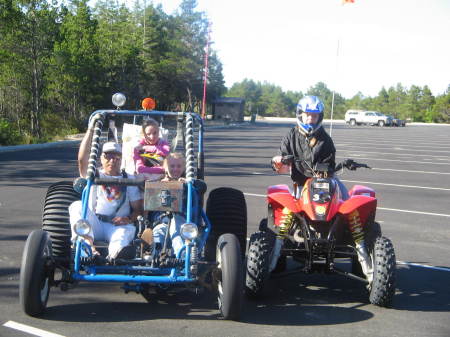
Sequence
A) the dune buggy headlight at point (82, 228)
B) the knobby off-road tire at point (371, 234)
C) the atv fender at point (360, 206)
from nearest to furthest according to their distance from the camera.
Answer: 1. the dune buggy headlight at point (82, 228)
2. the atv fender at point (360, 206)
3. the knobby off-road tire at point (371, 234)

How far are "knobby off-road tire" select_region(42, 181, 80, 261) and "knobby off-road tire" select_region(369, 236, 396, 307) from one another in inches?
101

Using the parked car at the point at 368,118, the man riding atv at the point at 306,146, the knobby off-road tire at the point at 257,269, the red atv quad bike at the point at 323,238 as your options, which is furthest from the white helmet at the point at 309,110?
the parked car at the point at 368,118

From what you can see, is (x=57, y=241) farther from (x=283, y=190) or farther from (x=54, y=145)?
(x=54, y=145)

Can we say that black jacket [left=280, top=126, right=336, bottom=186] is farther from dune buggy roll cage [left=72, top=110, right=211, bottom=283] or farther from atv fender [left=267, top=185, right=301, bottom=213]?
dune buggy roll cage [left=72, top=110, right=211, bottom=283]

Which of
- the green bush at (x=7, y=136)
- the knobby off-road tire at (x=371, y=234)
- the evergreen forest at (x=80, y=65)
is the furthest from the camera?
the evergreen forest at (x=80, y=65)

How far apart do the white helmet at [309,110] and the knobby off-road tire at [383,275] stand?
137 centimetres

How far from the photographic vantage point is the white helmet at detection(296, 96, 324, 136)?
5.78 metres

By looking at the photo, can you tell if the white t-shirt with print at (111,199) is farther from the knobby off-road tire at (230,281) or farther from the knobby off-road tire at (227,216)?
the knobby off-road tire at (230,281)

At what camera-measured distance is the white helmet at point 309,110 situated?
5.78 m

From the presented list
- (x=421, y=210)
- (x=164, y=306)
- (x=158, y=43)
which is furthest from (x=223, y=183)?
(x=158, y=43)

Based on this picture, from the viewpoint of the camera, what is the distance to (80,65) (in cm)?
2878

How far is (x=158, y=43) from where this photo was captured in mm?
49500

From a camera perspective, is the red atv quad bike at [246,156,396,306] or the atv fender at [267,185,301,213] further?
the atv fender at [267,185,301,213]

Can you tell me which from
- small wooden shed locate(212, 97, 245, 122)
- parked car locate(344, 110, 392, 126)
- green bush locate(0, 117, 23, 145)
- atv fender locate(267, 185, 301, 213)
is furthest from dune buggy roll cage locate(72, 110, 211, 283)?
parked car locate(344, 110, 392, 126)
